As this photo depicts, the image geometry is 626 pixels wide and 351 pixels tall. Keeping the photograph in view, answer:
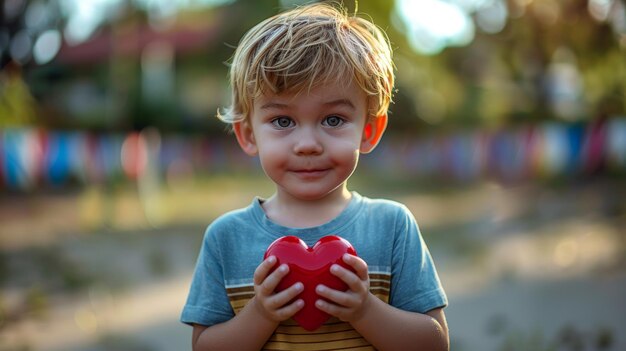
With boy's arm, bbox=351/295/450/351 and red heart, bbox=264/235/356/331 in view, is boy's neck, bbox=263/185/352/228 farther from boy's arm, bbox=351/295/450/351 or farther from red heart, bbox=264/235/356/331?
boy's arm, bbox=351/295/450/351

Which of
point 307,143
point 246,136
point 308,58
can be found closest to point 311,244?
point 307,143

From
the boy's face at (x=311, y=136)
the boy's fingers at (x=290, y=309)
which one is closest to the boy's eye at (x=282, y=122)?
the boy's face at (x=311, y=136)

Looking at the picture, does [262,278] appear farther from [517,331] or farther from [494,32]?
[494,32]

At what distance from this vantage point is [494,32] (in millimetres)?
18703

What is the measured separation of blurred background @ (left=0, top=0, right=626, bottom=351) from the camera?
4.95m

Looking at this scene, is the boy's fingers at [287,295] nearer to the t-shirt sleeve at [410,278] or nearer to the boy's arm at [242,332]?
the boy's arm at [242,332]

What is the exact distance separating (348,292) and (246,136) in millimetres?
574

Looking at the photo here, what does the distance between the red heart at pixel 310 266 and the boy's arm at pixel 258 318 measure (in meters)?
0.02

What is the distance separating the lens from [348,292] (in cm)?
175

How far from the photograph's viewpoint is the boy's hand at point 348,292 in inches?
67.6

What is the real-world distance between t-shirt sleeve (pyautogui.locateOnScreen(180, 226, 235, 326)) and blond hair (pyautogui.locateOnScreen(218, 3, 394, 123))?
0.40 m

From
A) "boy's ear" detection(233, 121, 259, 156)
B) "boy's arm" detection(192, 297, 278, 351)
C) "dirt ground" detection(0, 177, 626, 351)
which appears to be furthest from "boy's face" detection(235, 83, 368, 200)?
"dirt ground" detection(0, 177, 626, 351)

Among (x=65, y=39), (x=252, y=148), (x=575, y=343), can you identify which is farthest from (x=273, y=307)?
(x=65, y=39)

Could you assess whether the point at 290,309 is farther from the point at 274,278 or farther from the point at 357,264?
the point at 357,264
